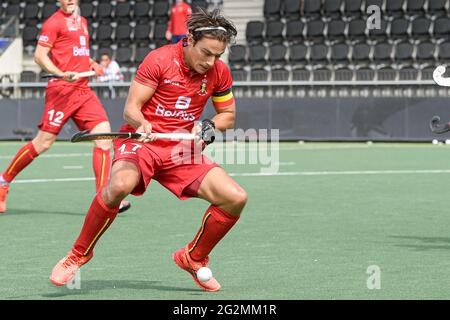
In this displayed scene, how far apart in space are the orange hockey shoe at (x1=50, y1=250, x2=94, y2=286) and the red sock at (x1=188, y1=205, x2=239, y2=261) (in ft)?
2.07

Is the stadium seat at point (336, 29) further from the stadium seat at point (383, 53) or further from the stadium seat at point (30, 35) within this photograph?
the stadium seat at point (30, 35)

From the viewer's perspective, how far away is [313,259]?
7.91 metres

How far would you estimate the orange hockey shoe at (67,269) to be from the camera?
21.7ft

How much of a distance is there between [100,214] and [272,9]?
23011mm

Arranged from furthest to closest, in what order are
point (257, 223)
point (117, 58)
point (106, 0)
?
point (106, 0) < point (117, 58) < point (257, 223)

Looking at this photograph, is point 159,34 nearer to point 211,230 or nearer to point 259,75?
point 259,75

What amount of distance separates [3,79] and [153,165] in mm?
21690

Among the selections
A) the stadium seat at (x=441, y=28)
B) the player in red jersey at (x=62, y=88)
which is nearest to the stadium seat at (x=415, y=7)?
the stadium seat at (x=441, y=28)

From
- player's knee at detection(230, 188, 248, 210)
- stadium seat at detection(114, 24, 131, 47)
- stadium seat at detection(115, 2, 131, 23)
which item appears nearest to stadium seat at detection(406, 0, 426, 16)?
stadium seat at detection(114, 24, 131, 47)

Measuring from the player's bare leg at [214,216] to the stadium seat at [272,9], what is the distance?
22.6 meters

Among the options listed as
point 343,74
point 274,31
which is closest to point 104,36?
point 274,31

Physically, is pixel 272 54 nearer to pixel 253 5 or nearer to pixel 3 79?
pixel 253 5

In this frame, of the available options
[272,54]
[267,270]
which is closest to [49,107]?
[267,270]

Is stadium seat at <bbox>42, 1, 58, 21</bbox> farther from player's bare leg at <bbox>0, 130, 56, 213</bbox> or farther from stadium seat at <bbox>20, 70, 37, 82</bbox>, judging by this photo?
player's bare leg at <bbox>0, 130, 56, 213</bbox>
